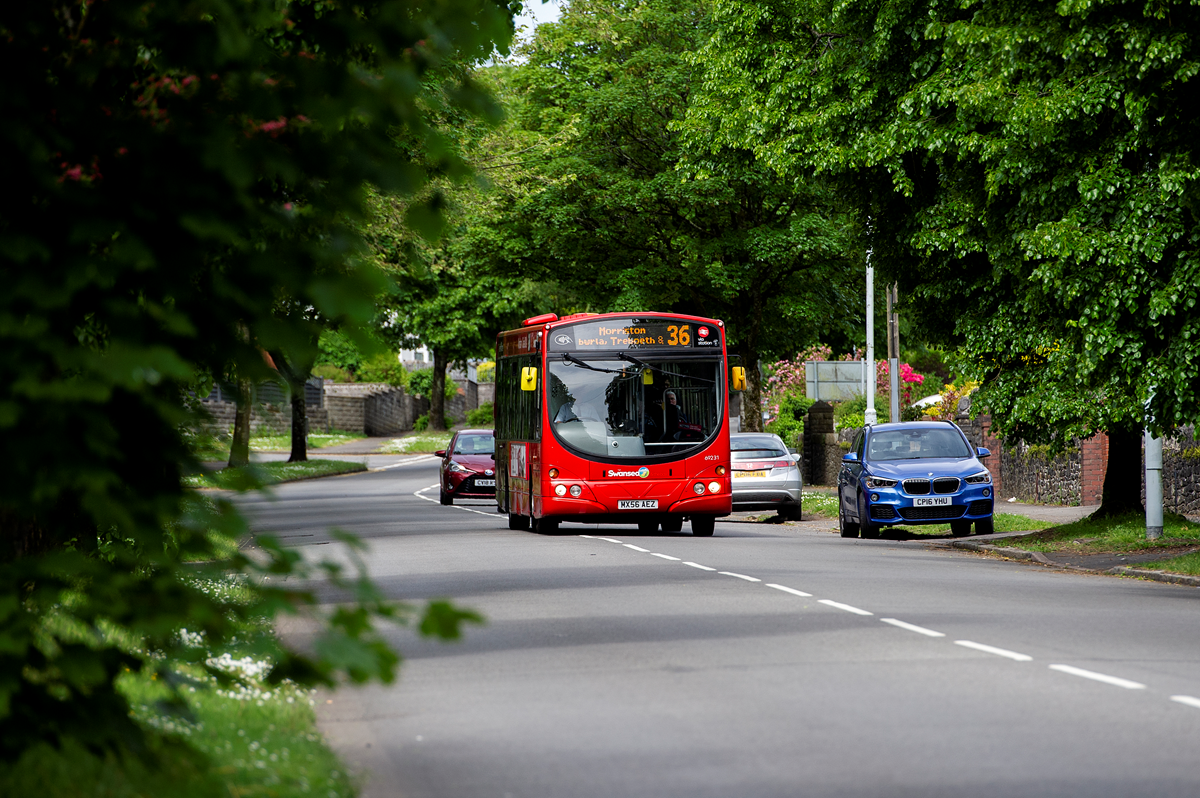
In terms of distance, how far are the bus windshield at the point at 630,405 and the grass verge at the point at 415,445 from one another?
4374 centimetres

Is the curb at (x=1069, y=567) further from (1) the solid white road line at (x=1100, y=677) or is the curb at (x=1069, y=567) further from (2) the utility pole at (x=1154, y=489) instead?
(1) the solid white road line at (x=1100, y=677)

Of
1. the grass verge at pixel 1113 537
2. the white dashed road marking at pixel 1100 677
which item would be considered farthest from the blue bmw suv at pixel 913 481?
the white dashed road marking at pixel 1100 677

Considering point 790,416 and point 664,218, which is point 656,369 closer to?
point 664,218

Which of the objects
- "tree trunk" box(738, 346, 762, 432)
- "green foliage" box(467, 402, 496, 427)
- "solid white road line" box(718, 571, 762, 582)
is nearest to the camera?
"solid white road line" box(718, 571, 762, 582)

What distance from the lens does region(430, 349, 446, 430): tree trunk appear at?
72.8m

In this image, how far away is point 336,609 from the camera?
14.3ft

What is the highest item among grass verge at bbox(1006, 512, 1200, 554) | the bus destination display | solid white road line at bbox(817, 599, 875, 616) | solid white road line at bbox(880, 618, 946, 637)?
the bus destination display

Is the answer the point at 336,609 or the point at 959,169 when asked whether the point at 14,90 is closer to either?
the point at 336,609

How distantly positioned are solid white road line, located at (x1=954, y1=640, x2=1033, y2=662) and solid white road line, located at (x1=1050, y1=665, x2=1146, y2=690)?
0.37 meters

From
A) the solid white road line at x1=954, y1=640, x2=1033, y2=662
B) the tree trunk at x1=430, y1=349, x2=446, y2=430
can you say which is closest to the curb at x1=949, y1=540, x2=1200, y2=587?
the solid white road line at x1=954, y1=640, x2=1033, y2=662

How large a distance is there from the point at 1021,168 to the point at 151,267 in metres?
14.7

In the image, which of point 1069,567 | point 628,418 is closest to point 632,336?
point 628,418

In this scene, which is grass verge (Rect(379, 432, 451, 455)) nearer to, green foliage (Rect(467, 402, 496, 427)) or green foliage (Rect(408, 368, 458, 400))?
green foliage (Rect(467, 402, 496, 427))

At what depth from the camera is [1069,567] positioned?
718 inches
